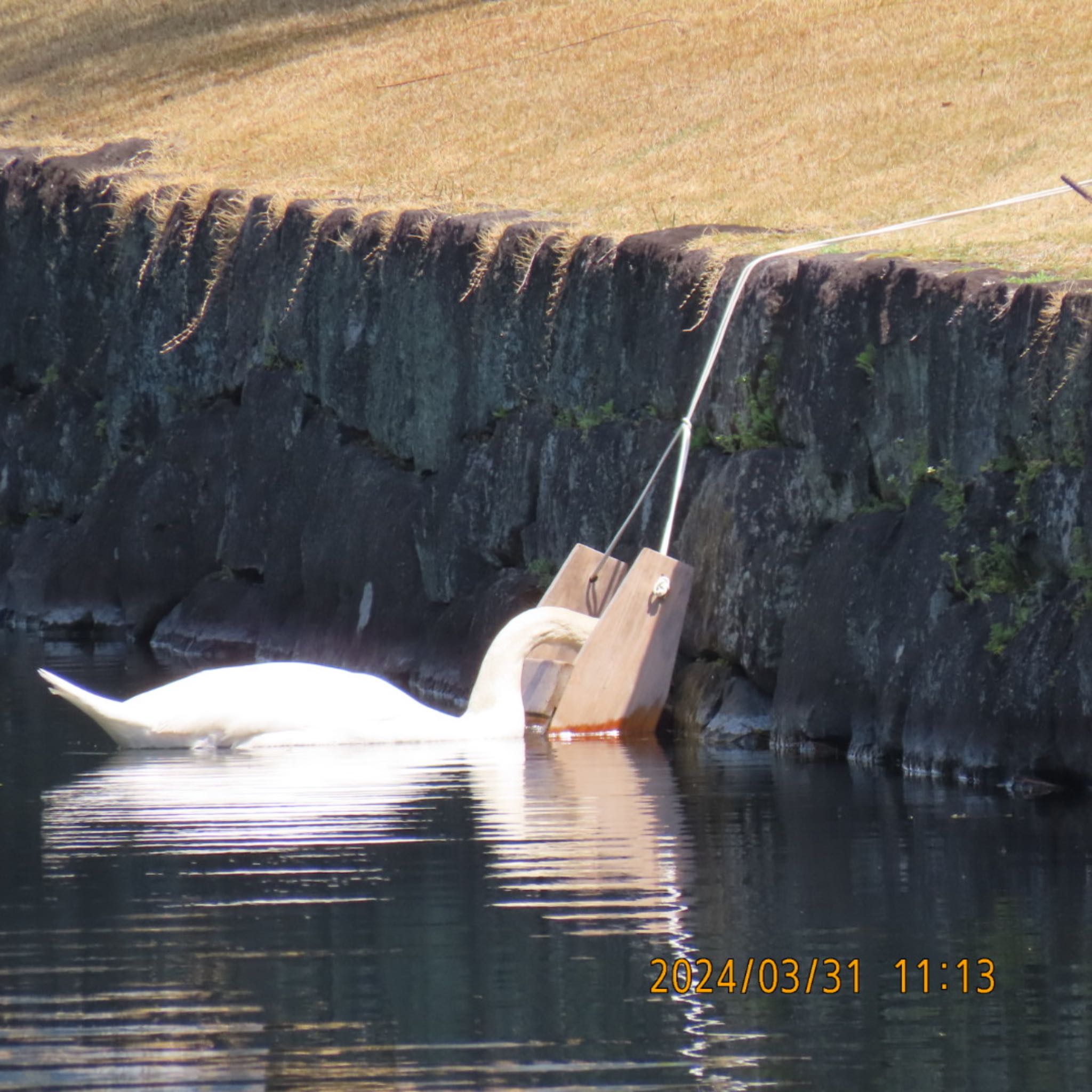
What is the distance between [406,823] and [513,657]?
322cm

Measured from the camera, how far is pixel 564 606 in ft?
48.3

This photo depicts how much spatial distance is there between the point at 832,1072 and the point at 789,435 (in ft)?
24.9

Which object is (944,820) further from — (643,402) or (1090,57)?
(1090,57)

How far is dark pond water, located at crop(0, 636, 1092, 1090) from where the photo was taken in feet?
22.4

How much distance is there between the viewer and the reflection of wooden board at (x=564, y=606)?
14625mm

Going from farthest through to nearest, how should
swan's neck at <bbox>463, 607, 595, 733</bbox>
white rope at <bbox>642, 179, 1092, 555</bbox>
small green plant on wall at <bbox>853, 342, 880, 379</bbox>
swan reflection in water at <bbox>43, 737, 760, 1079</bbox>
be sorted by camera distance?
white rope at <bbox>642, 179, 1092, 555</bbox> → swan's neck at <bbox>463, 607, 595, 733</bbox> → small green plant on wall at <bbox>853, 342, 880, 379</bbox> → swan reflection in water at <bbox>43, 737, 760, 1079</bbox>

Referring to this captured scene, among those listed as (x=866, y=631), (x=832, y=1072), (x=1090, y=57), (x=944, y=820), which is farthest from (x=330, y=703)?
(x=1090, y=57)

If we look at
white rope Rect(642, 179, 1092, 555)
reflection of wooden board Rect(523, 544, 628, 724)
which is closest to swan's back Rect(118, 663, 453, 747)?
reflection of wooden board Rect(523, 544, 628, 724)
